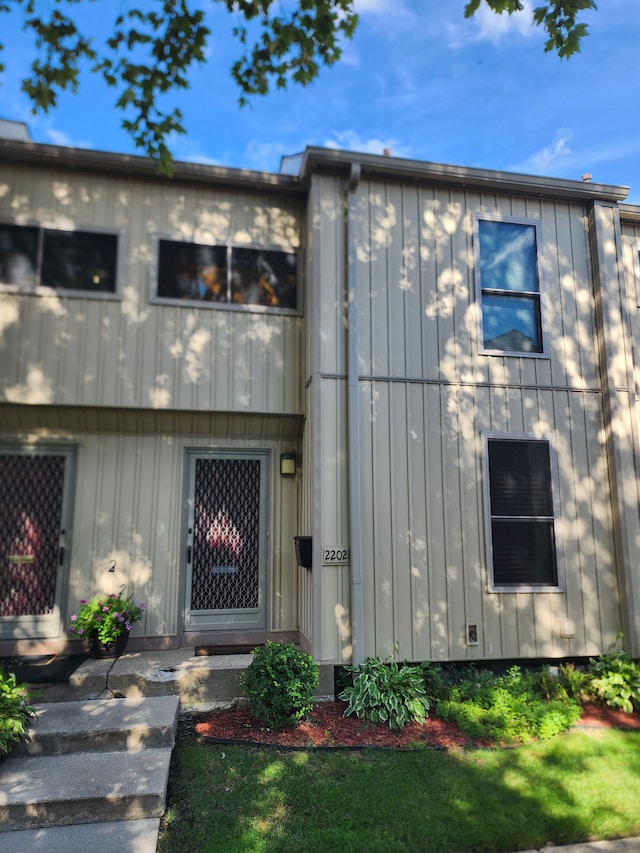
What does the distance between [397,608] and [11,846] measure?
342cm

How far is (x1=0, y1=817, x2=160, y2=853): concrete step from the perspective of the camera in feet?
10.3

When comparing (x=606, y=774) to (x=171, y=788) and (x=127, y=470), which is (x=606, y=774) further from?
(x=127, y=470)

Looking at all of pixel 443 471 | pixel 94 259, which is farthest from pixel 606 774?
pixel 94 259

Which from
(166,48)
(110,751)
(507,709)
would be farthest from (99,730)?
(166,48)

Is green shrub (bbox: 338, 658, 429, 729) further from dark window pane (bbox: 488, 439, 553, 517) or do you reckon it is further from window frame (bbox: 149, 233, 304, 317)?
window frame (bbox: 149, 233, 304, 317)

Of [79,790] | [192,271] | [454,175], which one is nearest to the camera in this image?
[79,790]

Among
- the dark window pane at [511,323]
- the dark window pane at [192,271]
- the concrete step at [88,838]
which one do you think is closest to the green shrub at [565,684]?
the dark window pane at [511,323]

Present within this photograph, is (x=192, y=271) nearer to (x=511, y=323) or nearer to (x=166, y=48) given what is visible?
(x=166, y=48)

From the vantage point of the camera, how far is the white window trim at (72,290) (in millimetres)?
5797

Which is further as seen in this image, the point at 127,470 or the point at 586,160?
the point at 586,160

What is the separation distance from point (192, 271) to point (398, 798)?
17.1ft

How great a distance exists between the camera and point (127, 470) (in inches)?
240

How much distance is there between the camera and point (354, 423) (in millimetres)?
5566

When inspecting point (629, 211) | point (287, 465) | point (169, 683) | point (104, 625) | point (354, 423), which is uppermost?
point (629, 211)
